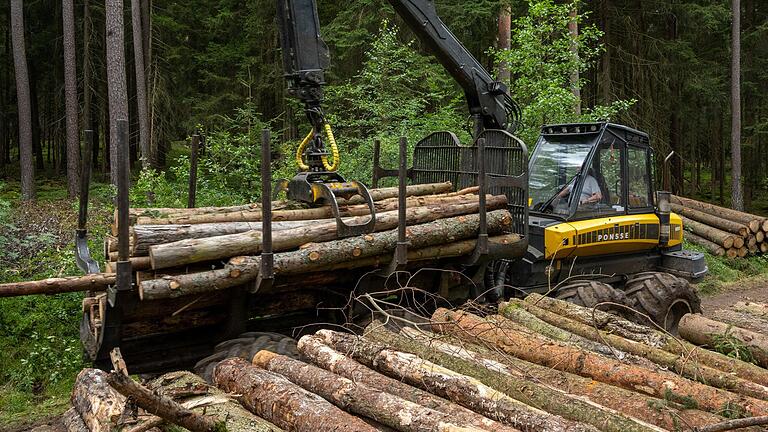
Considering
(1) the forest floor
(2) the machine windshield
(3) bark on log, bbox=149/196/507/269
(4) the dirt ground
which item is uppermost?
(2) the machine windshield

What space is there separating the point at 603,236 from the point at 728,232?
8.36 m

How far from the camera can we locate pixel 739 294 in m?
12.1

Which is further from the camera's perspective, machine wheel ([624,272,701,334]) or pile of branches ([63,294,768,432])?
machine wheel ([624,272,701,334])

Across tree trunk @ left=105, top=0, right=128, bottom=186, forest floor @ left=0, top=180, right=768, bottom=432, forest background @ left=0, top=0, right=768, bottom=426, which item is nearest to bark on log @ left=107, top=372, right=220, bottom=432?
forest floor @ left=0, top=180, right=768, bottom=432

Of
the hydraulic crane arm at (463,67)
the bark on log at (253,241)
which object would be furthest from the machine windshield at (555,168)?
the bark on log at (253,241)

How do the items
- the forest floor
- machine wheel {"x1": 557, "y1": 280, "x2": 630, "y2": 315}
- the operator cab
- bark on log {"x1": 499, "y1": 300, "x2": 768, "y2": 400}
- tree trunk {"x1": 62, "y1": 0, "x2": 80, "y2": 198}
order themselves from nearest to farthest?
bark on log {"x1": 499, "y1": 300, "x2": 768, "y2": 400}
the forest floor
machine wheel {"x1": 557, "y1": 280, "x2": 630, "y2": 315}
the operator cab
tree trunk {"x1": 62, "y1": 0, "x2": 80, "y2": 198}

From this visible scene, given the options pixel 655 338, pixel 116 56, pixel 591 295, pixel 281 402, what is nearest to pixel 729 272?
pixel 591 295

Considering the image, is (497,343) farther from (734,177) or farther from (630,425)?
(734,177)

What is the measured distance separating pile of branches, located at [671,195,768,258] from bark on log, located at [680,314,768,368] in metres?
9.22

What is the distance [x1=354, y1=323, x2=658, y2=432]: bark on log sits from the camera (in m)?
3.69

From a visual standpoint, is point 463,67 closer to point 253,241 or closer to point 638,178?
point 638,178

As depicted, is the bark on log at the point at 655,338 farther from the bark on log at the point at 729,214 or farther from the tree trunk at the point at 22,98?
the tree trunk at the point at 22,98

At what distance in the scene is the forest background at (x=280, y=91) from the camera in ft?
34.8

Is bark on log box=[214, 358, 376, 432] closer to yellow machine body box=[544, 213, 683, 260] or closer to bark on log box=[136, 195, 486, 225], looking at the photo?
bark on log box=[136, 195, 486, 225]
